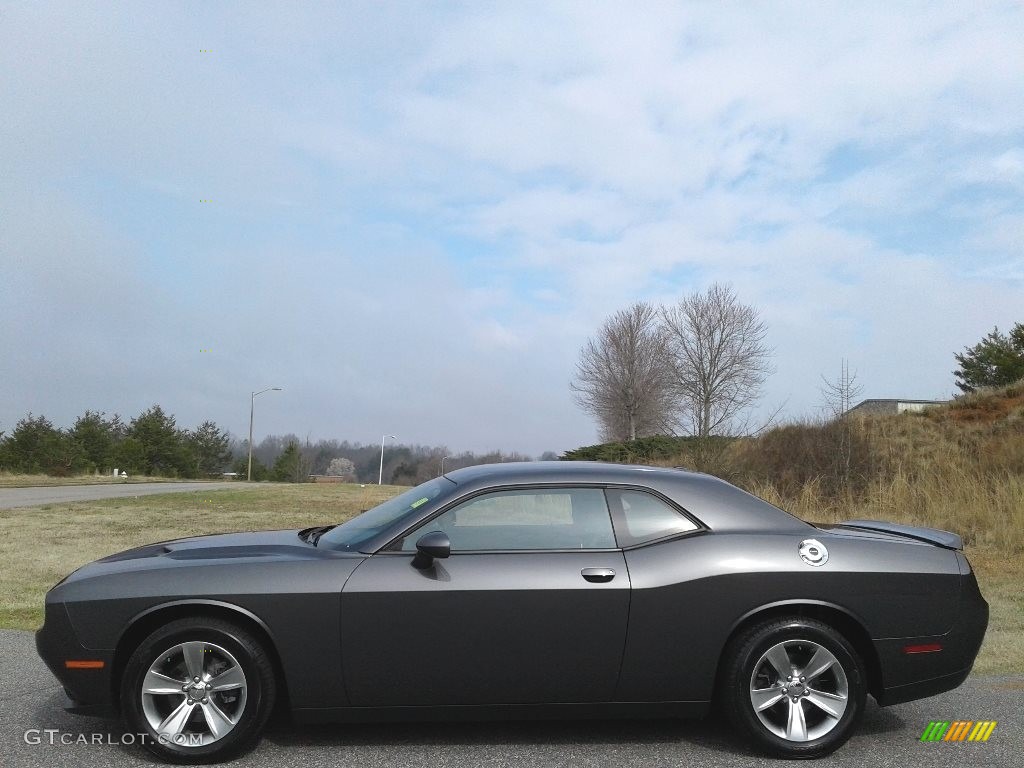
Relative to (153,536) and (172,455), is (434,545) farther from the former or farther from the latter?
(172,455)

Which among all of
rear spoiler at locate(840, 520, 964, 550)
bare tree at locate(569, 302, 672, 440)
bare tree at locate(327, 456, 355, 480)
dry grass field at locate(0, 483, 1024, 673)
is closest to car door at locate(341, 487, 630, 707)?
rear spoiler at locate(840, 520, 964, 550)

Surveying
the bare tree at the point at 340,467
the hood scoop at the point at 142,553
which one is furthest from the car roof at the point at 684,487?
the bare tree at the point at 340,467

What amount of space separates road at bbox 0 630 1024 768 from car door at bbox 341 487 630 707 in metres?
0.27

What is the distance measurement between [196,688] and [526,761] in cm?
153

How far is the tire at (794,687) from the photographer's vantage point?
412 cm

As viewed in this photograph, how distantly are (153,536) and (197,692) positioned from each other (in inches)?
396

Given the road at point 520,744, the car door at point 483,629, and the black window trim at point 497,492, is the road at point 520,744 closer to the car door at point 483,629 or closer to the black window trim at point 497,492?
the car door at point 483,629

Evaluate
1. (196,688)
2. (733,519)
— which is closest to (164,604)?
(196,688)

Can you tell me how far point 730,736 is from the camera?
440 centimetres

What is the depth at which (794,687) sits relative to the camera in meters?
4.18

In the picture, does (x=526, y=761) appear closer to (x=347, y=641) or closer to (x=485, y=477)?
(x=347, y=641)

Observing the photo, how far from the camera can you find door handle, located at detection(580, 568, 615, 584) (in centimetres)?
412

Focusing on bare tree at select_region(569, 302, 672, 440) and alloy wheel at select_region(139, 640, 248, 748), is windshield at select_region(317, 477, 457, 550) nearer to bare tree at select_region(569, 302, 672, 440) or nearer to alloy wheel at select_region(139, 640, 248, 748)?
alloy wheel at select_region(139, 640, 248, 748)

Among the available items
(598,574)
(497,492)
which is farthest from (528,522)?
(598,574)
